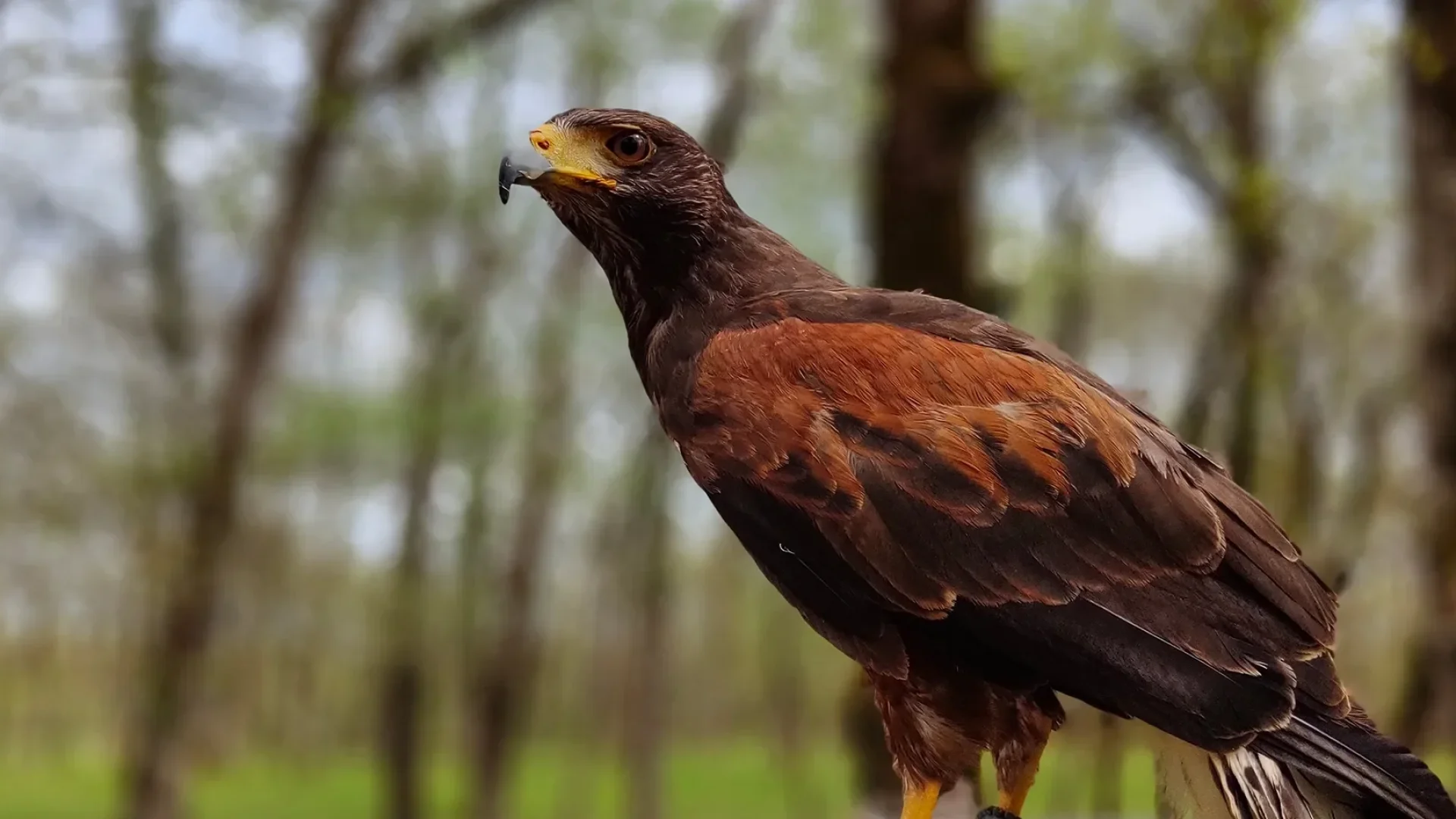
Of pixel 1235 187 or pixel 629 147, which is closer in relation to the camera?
pixel 629 147

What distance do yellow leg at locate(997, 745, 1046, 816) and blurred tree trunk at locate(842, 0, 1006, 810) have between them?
1.45 meters

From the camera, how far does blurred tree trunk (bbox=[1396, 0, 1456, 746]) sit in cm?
436

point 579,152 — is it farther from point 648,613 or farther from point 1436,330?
point 648,613

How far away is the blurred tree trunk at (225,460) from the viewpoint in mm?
7223

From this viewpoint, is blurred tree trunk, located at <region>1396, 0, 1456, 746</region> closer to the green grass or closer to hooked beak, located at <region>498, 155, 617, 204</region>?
hooked beak, located at <region>498, 155, 617, 204</region>

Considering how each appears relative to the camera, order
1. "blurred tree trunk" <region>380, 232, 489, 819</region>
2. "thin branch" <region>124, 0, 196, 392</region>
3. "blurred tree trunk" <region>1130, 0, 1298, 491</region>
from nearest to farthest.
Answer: "blurred tree trunk" <region>1130, 0, 1298, 491</region> → "thin branch" <region>124, 0, 196, 392</region> → "blurred tree trunk" <region>380, 232, 489, 819</region>

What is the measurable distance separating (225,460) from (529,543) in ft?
11.1

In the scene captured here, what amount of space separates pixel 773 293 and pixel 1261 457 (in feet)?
31.9

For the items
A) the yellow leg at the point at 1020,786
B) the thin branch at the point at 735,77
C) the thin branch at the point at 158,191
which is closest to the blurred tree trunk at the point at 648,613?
the thin branch at the point at 735,77

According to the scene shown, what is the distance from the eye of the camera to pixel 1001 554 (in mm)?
1708

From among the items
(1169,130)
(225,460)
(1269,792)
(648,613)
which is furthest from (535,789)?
(1269,792)

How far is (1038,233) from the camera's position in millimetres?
10484

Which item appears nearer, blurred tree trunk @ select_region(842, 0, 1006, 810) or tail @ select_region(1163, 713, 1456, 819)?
tail @ select_region(1163, 713, 1456, 819)

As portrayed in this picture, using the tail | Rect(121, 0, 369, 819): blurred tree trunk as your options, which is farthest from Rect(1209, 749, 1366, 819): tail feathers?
Rect(121, 0, 369, 819): blurred tree trunk
